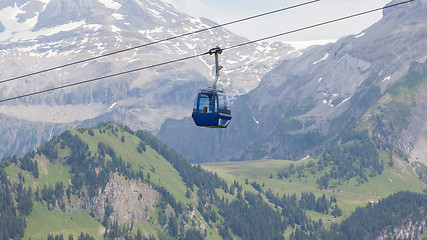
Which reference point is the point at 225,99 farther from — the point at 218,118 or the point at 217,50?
the point at 217,50

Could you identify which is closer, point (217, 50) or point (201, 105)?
point (217, 50)

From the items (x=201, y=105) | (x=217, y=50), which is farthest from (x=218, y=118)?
(x=217, y=50)

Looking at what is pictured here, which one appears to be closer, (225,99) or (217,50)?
(217,50)

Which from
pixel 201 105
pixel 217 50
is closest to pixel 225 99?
pixel 201 105

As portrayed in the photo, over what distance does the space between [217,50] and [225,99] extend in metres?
15.1

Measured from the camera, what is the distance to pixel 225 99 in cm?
7188

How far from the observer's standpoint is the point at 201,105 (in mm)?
70875

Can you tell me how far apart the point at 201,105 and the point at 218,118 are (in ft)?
8.27

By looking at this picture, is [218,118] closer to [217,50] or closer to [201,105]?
[201,105]

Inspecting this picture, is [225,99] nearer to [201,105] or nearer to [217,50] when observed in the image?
[201,105]

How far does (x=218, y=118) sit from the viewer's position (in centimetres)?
6962

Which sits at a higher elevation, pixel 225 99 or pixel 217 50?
pixel 217 50

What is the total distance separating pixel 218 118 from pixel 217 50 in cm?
1361

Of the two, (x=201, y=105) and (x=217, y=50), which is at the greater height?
(x=217, y=50)
